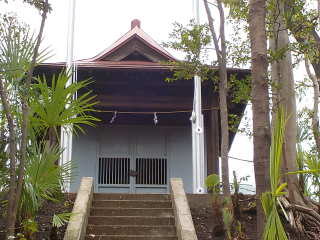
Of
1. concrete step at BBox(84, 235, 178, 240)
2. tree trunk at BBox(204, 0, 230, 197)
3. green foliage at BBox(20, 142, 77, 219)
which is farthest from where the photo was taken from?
tree trunk at BBox(204, 0, 230, 197)

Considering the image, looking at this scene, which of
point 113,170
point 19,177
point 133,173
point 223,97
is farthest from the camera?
point 113,170

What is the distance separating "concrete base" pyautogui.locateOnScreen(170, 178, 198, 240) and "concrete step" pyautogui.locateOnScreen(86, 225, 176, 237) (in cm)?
20

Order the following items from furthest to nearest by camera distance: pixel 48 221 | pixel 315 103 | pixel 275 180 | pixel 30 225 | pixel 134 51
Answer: pixel 134 51
pixel 315 103
pixel 48 221
pixel 30 225
pixel 275 180

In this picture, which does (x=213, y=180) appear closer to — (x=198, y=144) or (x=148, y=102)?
(x=198, y=144)

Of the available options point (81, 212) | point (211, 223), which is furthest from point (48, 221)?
point (211, 223)

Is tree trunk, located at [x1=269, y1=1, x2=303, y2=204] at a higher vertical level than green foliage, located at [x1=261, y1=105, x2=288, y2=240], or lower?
higher

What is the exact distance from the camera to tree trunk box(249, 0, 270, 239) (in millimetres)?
4035

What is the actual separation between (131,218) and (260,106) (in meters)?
2.79

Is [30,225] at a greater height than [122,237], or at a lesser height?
greater

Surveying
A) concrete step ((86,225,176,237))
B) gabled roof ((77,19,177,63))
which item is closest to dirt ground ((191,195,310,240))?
concrete step ((86,225,176,237))

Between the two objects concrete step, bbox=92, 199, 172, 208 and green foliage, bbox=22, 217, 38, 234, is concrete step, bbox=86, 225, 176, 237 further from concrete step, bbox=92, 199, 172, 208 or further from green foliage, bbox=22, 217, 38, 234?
green foliage, bbox=22, 217, 38, 234

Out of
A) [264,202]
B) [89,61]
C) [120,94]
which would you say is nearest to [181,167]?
[120,94]

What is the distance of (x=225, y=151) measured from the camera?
19.9ft

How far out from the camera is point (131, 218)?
19.8 ft
